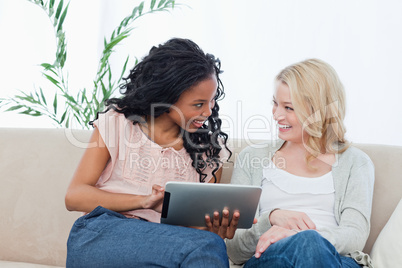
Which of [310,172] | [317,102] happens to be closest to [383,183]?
[310,172]

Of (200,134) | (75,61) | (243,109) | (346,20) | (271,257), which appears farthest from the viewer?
(75,61)

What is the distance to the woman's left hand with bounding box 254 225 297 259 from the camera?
46.8 inches

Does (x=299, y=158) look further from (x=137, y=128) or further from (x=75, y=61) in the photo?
(x=75, y=61)

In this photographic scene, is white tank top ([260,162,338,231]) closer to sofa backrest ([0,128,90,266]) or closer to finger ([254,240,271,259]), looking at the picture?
finger ([254,240,271,259])

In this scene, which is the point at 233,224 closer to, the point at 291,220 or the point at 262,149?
→ the point at 291,220

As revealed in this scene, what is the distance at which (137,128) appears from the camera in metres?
1.50

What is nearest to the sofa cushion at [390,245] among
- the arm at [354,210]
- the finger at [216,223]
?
the arm at [354,210]

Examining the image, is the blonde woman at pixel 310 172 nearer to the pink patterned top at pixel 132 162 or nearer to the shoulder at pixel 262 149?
the shoulder at pixel 262 149

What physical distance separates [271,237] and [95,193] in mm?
528

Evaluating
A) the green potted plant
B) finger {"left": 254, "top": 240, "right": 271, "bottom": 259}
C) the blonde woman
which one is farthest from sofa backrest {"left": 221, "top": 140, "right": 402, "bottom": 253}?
the green potted plant

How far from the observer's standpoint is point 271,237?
120 centimetres

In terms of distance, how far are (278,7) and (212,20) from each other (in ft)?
1.26

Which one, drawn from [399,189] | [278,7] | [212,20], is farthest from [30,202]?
[278,7]

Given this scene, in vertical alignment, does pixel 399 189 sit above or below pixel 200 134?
below
